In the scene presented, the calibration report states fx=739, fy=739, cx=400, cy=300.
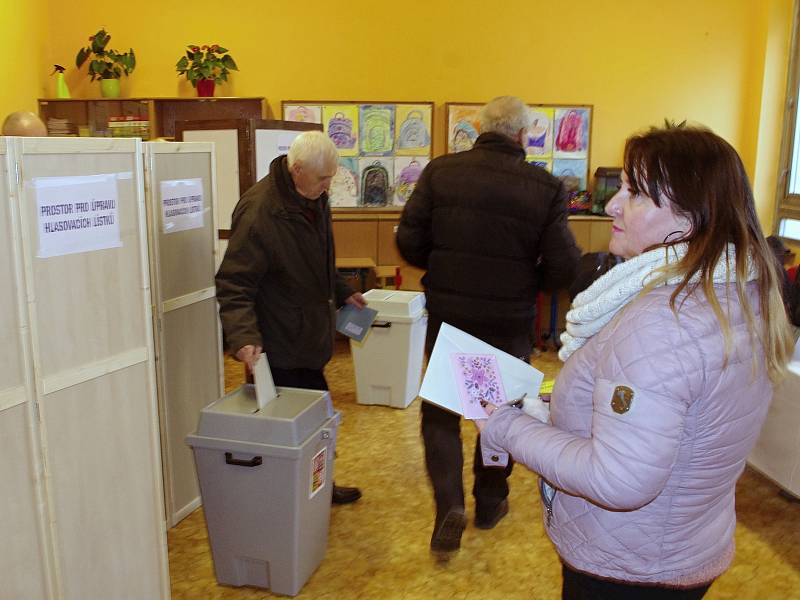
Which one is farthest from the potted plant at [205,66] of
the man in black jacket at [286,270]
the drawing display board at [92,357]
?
the drawing display board at [92,357]

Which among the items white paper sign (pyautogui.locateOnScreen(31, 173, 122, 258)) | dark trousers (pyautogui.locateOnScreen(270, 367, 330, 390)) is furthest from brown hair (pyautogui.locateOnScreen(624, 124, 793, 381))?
dark trousers (pyautogui.locateOnScreen(270, 367, 330, 390))

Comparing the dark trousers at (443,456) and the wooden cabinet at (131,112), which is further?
the wooden cabinet at (131,112)

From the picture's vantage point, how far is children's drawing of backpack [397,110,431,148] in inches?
246

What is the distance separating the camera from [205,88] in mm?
5973

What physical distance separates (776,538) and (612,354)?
2448 millimetres

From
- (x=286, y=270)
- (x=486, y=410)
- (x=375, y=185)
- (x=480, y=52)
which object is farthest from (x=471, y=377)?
(x=480, y=52)

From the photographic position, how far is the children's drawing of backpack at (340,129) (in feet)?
20.4

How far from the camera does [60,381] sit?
1.92m

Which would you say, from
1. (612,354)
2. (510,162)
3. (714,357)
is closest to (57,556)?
(612,354)

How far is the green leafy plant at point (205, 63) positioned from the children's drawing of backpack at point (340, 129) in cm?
91

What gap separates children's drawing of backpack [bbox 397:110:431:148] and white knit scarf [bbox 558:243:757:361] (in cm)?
507

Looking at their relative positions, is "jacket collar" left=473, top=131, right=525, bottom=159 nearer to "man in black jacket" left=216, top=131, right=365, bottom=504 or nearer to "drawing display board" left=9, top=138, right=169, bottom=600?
"man in black jacket" left=216, top=131, right=365, bottom=504

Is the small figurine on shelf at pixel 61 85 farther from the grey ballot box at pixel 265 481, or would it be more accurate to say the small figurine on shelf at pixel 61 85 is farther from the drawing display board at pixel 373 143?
the grey ballot box at pixel 265 481

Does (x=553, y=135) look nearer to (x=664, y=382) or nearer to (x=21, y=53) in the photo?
(x=21, y=53)
